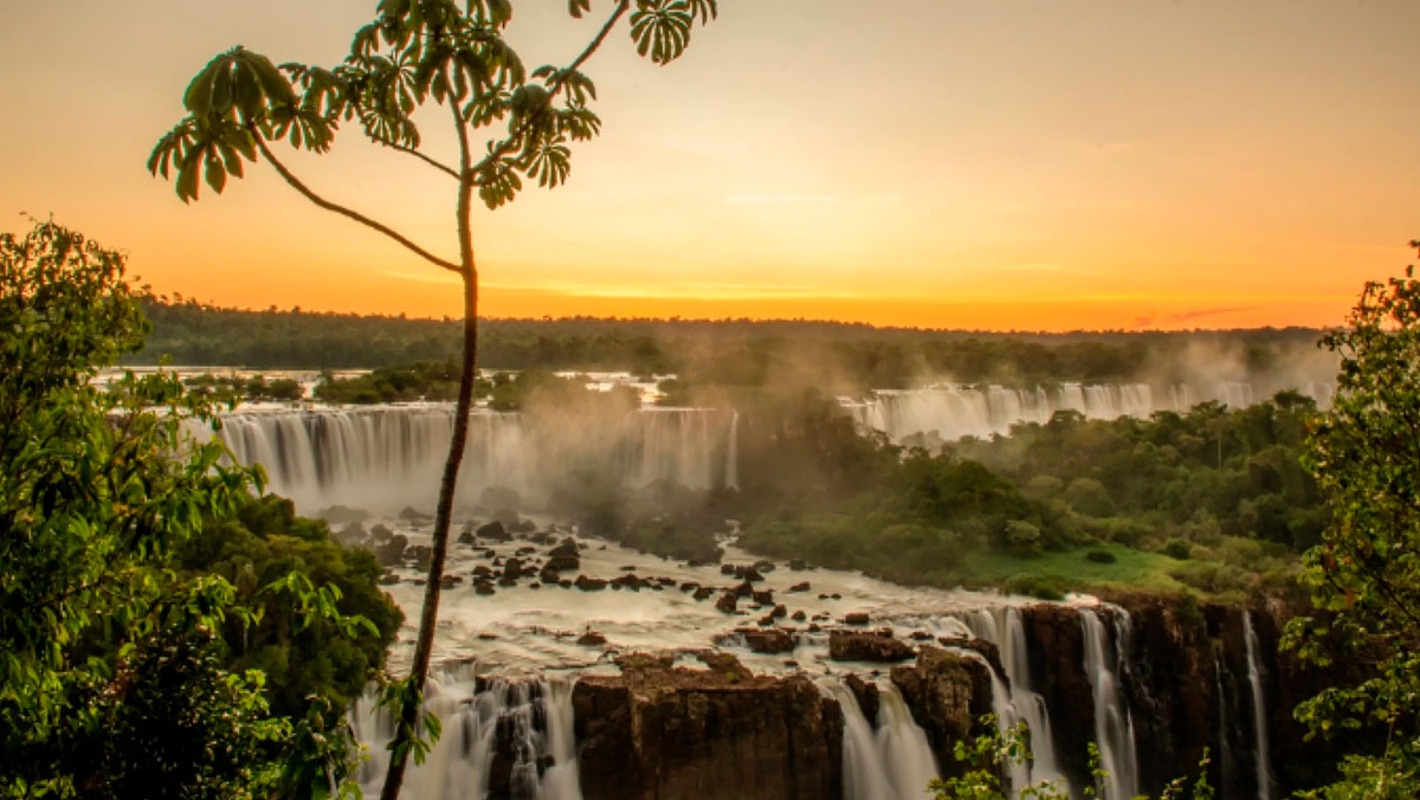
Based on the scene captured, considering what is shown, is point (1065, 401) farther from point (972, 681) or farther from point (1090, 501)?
point (972, 681)

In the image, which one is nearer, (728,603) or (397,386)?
(728,603)

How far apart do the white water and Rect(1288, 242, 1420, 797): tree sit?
14.1m

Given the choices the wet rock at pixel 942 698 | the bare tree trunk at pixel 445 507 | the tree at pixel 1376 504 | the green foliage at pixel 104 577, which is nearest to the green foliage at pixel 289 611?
the green foliage at pixel 104 577

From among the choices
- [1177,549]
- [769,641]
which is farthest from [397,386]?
[1177,549]

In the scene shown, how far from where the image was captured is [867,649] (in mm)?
21625

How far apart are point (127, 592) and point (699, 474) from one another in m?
38.3

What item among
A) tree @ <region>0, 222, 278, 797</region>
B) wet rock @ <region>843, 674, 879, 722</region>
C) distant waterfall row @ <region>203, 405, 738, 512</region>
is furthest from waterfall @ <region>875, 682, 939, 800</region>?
distant waterfall row @ <region>203, 405, 738, 512</region>

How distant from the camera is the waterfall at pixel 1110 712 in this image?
79.5ft

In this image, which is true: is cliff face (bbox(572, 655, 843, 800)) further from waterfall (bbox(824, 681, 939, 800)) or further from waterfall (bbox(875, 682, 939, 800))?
waterfall (bbox(875, 682, 939, 800))

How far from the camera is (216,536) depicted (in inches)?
741

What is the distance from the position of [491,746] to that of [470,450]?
25398mm

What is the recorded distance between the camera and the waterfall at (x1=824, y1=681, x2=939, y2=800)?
63.1 ft

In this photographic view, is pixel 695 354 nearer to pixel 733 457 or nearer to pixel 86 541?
pixel 733 457

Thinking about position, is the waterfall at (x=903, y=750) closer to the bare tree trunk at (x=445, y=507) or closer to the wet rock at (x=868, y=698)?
the wet rock at (x=868, y=698)
